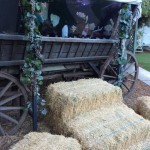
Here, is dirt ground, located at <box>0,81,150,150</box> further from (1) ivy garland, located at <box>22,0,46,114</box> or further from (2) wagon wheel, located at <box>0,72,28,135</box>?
(1) ivy garland, located at <box>22,0,46,114</box>

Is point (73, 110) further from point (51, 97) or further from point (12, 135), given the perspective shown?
point (12, 135)

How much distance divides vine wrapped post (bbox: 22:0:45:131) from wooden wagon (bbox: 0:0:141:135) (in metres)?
0.16

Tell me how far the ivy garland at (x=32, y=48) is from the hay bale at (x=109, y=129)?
682 millimetres

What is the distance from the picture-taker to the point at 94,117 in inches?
159

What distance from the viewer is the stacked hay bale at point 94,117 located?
12.0ft

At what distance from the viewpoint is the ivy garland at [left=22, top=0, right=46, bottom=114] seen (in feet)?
12.4

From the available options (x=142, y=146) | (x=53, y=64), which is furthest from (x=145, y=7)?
(x=142, y=146)

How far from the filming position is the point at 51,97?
13.7 feet

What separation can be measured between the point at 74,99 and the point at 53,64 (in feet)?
3.29

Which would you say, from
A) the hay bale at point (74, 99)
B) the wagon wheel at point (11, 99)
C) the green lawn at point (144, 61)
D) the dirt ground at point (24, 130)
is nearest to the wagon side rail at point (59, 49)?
the wagon wheel at point (11, 99)

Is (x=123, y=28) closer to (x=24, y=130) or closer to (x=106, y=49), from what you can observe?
(x=106, y=49)

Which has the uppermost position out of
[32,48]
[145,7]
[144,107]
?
[145,7]

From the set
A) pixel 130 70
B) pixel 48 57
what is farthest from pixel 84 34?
pixel 48 57

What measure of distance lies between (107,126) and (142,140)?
61 centimetres
